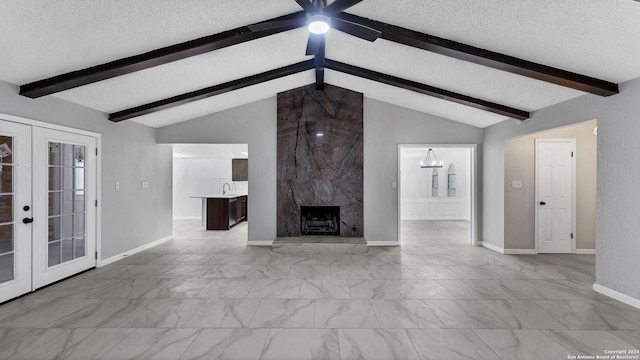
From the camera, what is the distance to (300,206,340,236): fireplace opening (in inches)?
237

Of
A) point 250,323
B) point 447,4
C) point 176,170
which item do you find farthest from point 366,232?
point 176,170

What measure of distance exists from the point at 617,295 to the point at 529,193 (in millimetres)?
2438

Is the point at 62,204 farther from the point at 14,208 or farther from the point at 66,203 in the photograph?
the point at 14,208

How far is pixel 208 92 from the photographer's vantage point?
15.5 feet

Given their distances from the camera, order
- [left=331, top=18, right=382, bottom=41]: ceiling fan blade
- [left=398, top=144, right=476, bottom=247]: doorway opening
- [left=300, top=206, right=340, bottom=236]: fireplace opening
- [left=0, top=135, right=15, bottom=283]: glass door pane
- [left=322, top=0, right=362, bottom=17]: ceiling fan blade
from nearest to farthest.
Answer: [left=322, top=0, right=362, bottom=17]: ceiling fan blade < [left=331, top=18, right=382, bottom=41]: ceiling fan blade < [left=0, top=135, right=15, bottom=283]: glass door pane < [left=300, top=206, right=340, bottom=236]: fireplace opening < [left=398, top=144, right=476, bottom=247]: doorway opening

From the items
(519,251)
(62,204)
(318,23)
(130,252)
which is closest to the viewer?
(318,23)

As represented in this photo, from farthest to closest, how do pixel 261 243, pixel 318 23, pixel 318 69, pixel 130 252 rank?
1. pixel 261 243
2. pixel 130 252
3. pixel 318 69
4. pixel 318 23

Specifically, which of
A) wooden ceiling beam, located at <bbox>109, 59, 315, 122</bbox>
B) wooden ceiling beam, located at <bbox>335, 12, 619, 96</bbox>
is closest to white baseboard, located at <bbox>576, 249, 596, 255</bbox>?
wooden ceiling beam, located at <bbox>335, 12, 619, 96</bbox>

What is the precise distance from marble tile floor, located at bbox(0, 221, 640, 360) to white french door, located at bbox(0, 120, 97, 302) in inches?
10.6

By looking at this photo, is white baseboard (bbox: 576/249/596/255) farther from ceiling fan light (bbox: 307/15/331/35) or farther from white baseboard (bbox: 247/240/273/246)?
ceiling fan light (bbox: 307/15/331/35)

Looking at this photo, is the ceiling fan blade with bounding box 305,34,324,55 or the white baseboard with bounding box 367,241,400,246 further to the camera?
the white baseboard with bounding box 367,241,400,246

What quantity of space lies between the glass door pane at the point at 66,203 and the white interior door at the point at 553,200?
769 centimetres

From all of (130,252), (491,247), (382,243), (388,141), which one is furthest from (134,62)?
(491,247)

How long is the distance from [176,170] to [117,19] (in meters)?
8.21
